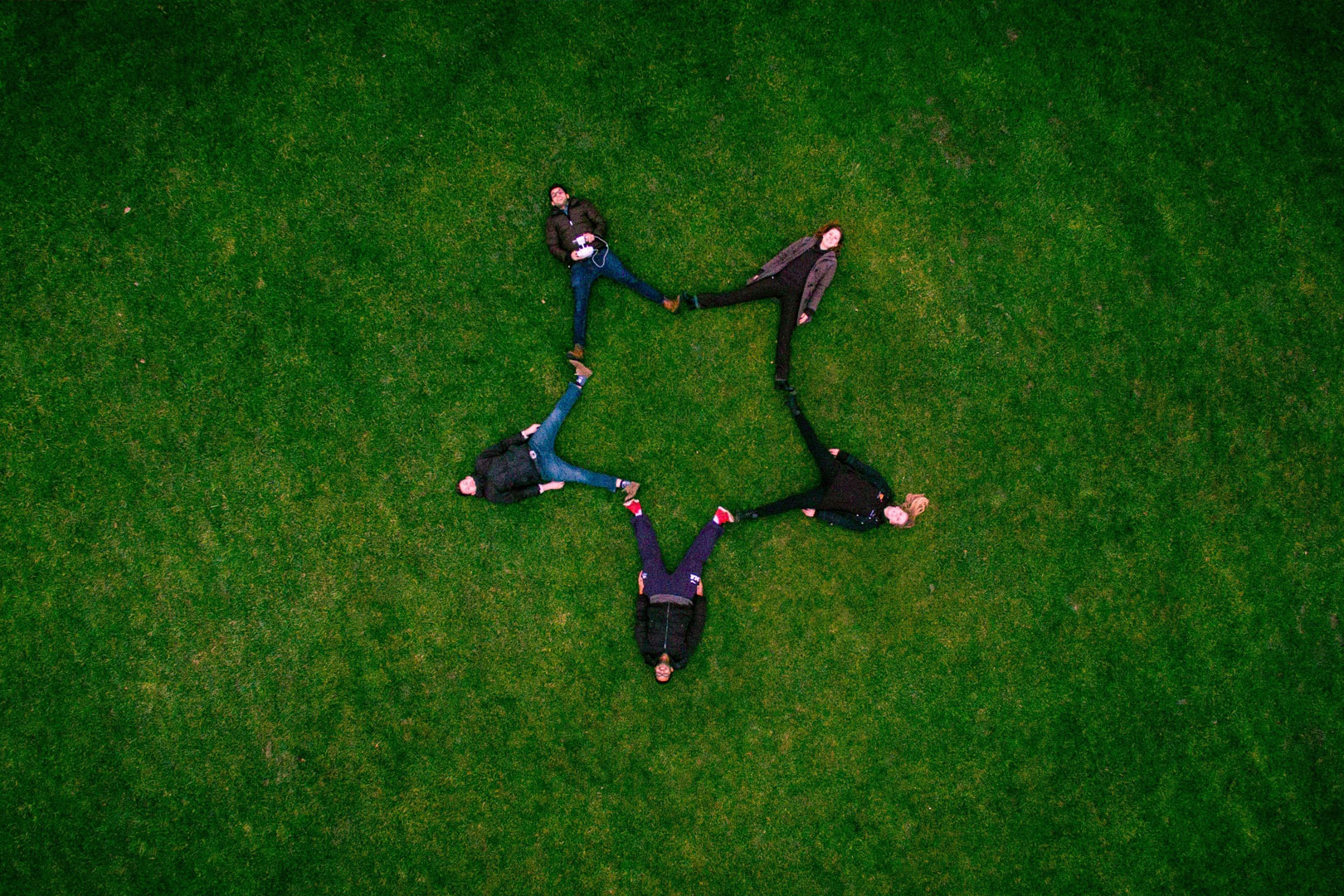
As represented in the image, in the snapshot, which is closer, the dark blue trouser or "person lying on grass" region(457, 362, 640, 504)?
"person lying on grass" region(457, 362, 640, 504)


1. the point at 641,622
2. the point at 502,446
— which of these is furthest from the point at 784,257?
the point at 641,622

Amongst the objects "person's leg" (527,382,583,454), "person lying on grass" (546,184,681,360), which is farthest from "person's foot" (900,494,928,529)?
"person's leg" (527,382,583,454)

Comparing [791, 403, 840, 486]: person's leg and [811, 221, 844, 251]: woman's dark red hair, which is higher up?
[811, 221, 844, 251]: woman's dark red hair

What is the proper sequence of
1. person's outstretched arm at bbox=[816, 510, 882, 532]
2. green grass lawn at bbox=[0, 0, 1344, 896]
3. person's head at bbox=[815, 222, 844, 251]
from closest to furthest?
person's head at bbox=[815, 222, 844, 251]
person's outstretched arm at bbox=[816, 510, 882, 532]
green grass lawn at bbox=[0, 0, 1344, 896]

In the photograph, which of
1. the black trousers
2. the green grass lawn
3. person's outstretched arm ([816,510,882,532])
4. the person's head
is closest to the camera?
the person's head

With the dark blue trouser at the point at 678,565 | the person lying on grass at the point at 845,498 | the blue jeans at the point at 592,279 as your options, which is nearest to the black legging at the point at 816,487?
the person lying on grass at the point at 845,498

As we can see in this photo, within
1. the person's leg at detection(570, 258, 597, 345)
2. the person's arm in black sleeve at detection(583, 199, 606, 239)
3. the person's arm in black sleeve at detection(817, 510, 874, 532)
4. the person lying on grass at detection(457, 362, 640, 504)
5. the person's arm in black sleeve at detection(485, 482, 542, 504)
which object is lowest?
the person's arm in black sleeve at detection(485, 482, 542, 504)

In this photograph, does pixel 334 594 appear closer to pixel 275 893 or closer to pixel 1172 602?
pixel 275 893

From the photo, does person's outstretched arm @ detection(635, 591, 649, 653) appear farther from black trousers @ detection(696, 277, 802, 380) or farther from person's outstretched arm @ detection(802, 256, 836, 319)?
person's outstretched arm @ detection(802, 256, 836, 319)
